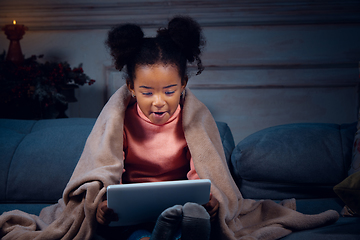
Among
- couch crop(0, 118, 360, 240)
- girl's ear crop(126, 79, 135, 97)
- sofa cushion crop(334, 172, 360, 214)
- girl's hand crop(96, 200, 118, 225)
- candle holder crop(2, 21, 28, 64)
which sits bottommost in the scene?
couch crop(0, 118, 360, 240)

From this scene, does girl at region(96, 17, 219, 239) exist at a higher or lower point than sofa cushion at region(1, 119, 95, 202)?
higher

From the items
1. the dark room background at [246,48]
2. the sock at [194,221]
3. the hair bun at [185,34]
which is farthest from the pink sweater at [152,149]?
the dark room background at [246,48]

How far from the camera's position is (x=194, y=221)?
0.74 metres

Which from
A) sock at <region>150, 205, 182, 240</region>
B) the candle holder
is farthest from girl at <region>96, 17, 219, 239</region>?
the candle holder

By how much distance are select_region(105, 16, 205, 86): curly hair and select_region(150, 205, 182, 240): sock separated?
48 centimetres

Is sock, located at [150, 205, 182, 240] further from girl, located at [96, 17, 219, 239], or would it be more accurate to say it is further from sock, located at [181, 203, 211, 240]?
girl, located at [96, 17, 219, 239]

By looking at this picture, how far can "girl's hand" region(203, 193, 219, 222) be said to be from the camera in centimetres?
93

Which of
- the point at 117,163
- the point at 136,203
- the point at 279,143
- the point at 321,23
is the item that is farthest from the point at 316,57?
the point at 136,203

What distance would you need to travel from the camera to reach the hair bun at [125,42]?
3.39 feet

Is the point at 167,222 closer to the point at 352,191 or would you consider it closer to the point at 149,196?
the point at 149,196

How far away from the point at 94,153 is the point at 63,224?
0.77 ft

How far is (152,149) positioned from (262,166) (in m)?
0.48

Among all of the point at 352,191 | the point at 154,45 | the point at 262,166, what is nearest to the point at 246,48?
the point at 262,166

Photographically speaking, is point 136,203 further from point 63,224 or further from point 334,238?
point 334,238
